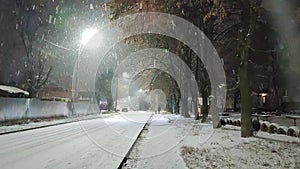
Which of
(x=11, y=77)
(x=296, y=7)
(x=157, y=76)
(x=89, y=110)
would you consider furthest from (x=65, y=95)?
(x=296, y=7)

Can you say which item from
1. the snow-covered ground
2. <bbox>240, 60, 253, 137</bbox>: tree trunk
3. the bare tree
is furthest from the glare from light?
the snow-covered ground

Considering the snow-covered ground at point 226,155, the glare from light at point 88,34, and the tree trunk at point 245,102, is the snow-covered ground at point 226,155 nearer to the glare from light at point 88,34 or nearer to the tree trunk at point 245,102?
the tree trunk at point 245,102

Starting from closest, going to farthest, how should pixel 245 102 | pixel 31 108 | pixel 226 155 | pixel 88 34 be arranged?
pixel 226 155 → pixel 245 102 → pixel 31 108 → pixel 88 34

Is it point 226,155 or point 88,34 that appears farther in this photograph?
point 88,34

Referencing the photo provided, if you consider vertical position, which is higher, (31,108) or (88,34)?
(88,34)

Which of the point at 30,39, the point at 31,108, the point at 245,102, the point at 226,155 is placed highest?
the point at 30,39

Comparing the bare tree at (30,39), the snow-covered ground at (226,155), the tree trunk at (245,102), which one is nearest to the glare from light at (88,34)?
the bare tree at (30,39)

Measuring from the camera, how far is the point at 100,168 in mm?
9055

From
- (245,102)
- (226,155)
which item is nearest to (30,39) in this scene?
A: (245,102)

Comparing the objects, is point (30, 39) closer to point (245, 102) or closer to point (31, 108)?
point (31, 108)

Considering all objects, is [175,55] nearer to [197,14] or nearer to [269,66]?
[197,14]

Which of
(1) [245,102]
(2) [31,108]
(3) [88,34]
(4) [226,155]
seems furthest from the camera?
(3) [88,34]

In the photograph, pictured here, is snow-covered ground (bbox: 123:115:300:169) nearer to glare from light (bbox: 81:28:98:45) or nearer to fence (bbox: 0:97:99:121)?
fence (bbox: 0:97:99:121)

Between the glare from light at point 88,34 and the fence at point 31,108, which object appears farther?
the glare from light at point 88,34
